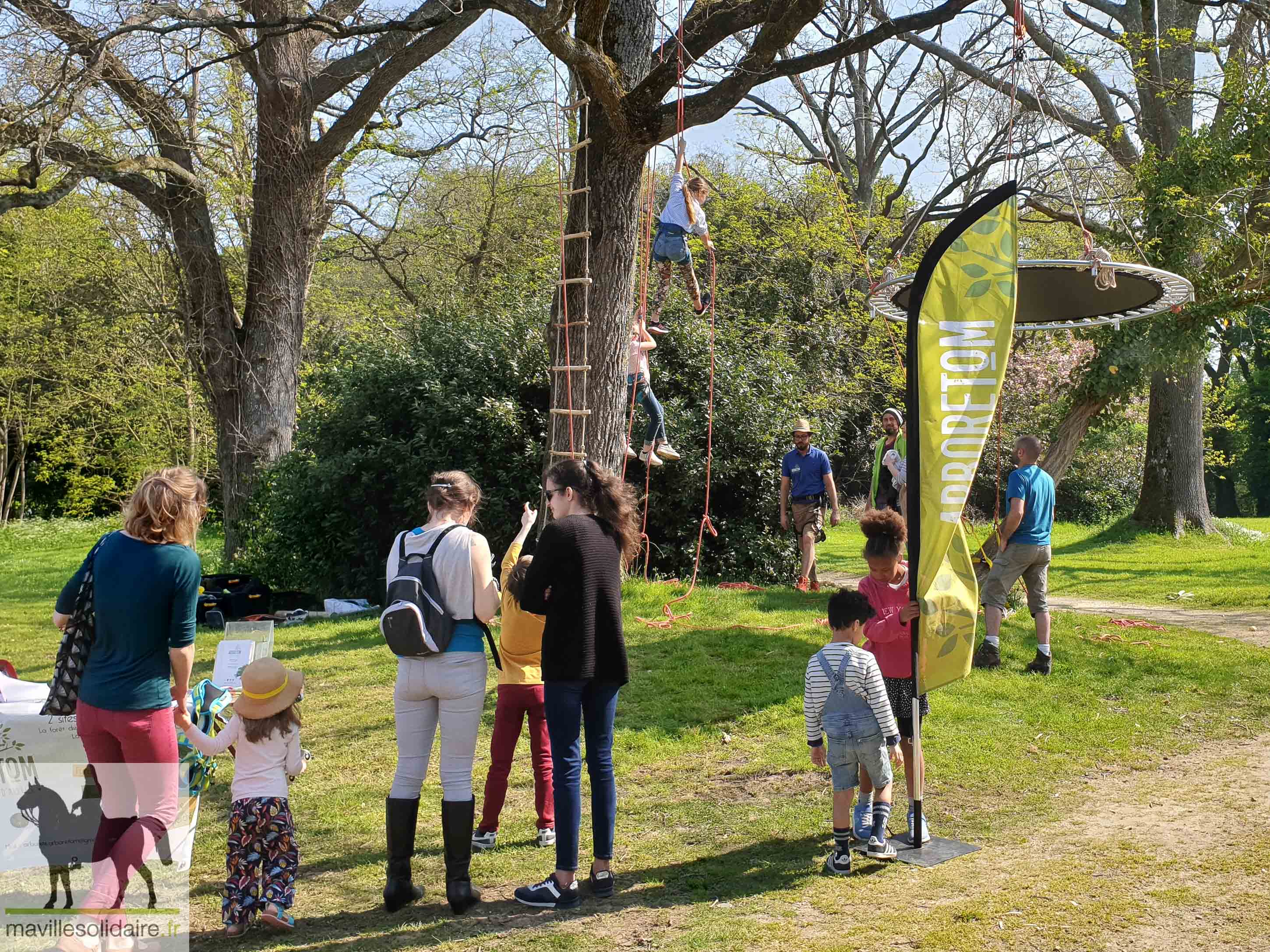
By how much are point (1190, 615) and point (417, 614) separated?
10025 millimetres

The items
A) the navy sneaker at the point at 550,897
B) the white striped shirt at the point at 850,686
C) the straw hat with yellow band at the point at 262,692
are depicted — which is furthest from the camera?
the white striped shirt at the point at 850,686

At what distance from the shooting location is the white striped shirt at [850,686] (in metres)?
4.59

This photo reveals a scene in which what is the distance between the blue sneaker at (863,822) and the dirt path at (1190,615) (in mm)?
6168

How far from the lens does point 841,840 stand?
15.6 feet

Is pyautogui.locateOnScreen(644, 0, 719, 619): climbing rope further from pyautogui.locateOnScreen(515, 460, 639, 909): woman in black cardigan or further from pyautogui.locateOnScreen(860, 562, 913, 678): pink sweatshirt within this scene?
pyautogui.locateOnScreen(515, 460, 639, 909): woman in black cardigan

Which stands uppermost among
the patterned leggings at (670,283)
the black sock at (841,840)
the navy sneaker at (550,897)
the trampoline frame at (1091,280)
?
the patterned leggings at (670,283)

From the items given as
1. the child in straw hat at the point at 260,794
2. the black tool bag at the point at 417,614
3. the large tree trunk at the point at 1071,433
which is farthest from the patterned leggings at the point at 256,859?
the large tree trunk at the point at 1071,433

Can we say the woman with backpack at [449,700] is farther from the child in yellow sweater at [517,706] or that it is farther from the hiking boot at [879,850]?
the hiking boot at [879,850]

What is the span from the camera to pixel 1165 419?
63.3 ft

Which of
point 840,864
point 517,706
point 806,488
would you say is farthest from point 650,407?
point 840,864

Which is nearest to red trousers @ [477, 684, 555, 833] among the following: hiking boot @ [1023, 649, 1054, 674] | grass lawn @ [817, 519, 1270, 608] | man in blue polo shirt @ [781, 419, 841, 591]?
hiking boot @ [1023, 649, 1054, 674]

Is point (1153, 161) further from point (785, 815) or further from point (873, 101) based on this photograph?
Result: point (873, 101)

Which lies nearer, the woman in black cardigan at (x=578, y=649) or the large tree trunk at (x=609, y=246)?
the woman in black cardigan at (x=578, y=649)

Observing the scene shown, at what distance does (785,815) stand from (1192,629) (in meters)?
6.59
